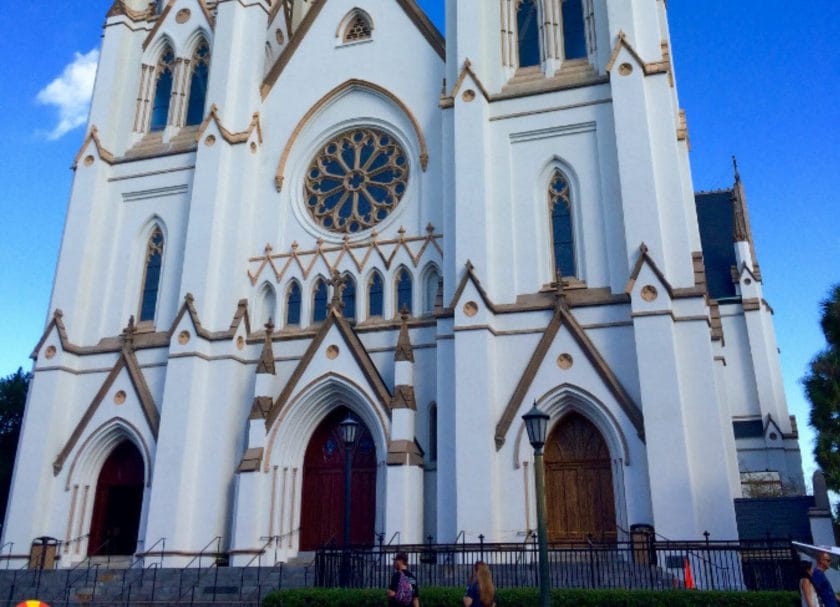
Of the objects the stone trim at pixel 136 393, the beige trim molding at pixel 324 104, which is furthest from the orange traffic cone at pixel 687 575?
the stone trim at pixel 136 393

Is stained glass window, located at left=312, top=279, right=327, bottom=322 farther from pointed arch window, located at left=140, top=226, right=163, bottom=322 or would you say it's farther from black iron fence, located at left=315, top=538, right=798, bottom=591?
black iron fence, located at left=315, top=538, right=798, bottom=591

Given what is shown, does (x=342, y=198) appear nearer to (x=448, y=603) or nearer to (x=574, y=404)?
(x=574, y=404)

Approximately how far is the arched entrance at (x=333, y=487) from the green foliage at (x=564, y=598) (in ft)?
21.7

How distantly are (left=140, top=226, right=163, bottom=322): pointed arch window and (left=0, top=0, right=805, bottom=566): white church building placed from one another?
0.08 metres

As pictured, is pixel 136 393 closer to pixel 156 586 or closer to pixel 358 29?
pixel 156 586

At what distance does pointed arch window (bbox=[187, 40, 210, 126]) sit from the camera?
26266 mm

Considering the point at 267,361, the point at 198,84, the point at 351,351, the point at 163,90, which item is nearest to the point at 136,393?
the point at 267,361

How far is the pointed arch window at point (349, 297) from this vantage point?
73.1 feet

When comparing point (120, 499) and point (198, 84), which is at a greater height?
point (198, 84)

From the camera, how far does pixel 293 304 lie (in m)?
23.0

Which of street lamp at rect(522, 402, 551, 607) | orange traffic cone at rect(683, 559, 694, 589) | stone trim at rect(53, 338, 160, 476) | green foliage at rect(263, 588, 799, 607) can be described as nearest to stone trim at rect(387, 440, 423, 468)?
green foliage at rect(263, 588, 799, 607)

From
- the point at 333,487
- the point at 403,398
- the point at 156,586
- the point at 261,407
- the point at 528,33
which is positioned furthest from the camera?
the point at 528,33

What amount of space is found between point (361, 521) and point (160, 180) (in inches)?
494

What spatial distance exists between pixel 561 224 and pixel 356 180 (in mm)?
6738
